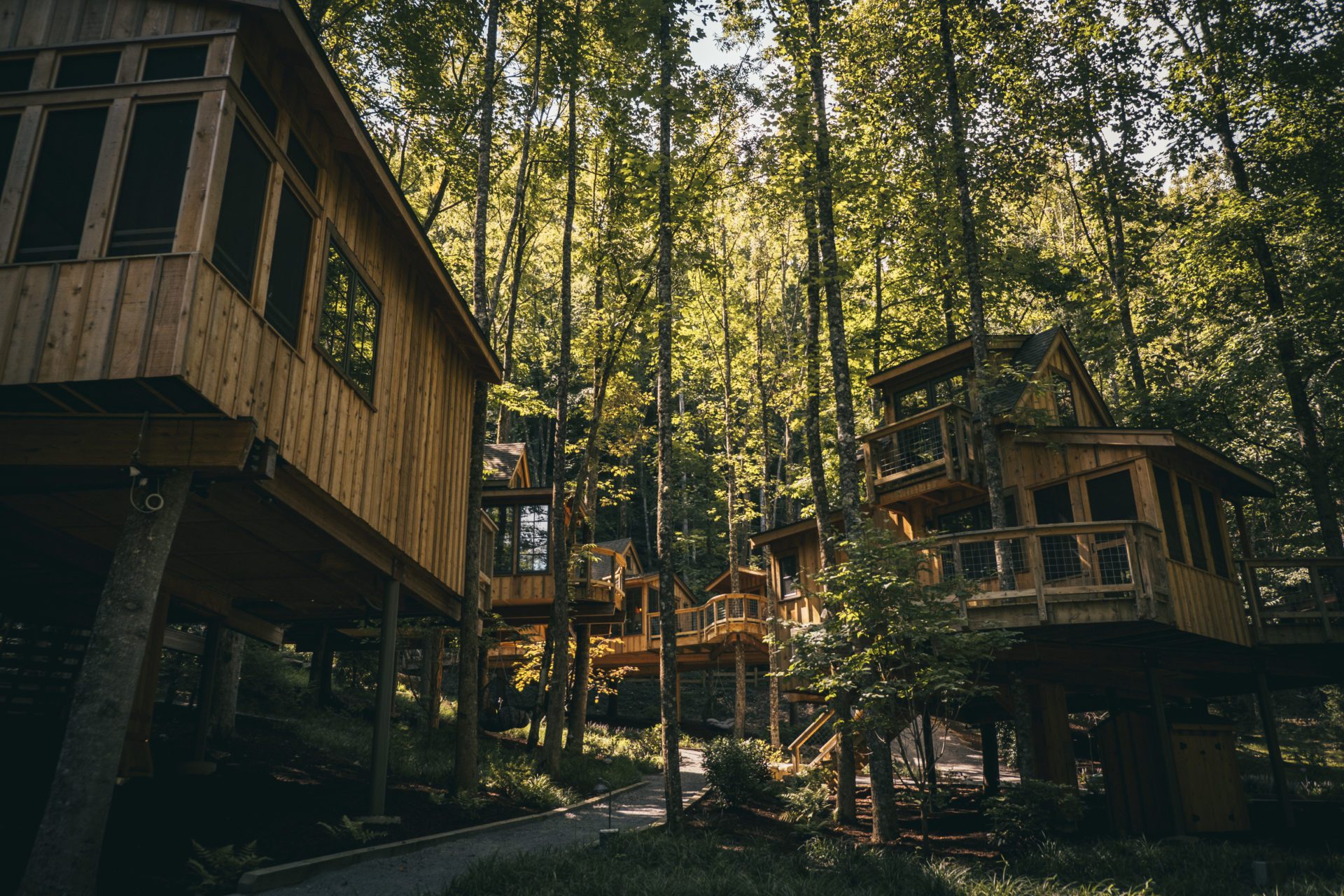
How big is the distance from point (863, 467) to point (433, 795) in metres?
11.8

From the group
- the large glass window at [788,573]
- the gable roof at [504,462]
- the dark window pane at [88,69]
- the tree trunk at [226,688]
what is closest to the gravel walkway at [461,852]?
the tree trunk at [226,688]

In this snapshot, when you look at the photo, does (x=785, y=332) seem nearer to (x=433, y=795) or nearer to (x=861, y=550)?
(x=861, y=550)

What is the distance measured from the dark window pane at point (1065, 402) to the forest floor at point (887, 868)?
374 inches

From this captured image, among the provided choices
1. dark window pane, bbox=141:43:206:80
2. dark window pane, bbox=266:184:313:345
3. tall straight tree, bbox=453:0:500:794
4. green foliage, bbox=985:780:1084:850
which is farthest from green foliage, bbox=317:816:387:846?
green foliage, bbox=985:780:1084:850

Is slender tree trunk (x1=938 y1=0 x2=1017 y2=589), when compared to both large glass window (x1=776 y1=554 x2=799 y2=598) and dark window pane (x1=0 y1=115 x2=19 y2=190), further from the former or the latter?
dark window pane (x1=0 y1=115 x2=19 y2=190)

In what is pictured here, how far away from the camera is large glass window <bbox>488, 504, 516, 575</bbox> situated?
2178 centimetres

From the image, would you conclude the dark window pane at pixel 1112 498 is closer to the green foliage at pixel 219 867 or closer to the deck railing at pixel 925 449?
the deck railing at pixel 925 449

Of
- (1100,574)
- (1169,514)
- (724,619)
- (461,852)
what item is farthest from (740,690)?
(461,852)

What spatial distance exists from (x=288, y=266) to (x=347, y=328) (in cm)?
132

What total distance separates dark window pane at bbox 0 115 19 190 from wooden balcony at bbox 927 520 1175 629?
→ 504 inches

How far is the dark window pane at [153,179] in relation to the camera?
6.79 meters

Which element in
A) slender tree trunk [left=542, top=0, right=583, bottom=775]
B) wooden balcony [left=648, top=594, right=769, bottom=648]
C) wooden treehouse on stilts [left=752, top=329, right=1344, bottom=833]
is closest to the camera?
wooden treehouse on stilts [left=752, top=329, right=1344, bottom=833]

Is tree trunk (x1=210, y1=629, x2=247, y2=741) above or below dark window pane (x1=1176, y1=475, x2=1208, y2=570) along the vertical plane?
below

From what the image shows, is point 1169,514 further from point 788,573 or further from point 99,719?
point 99,719
